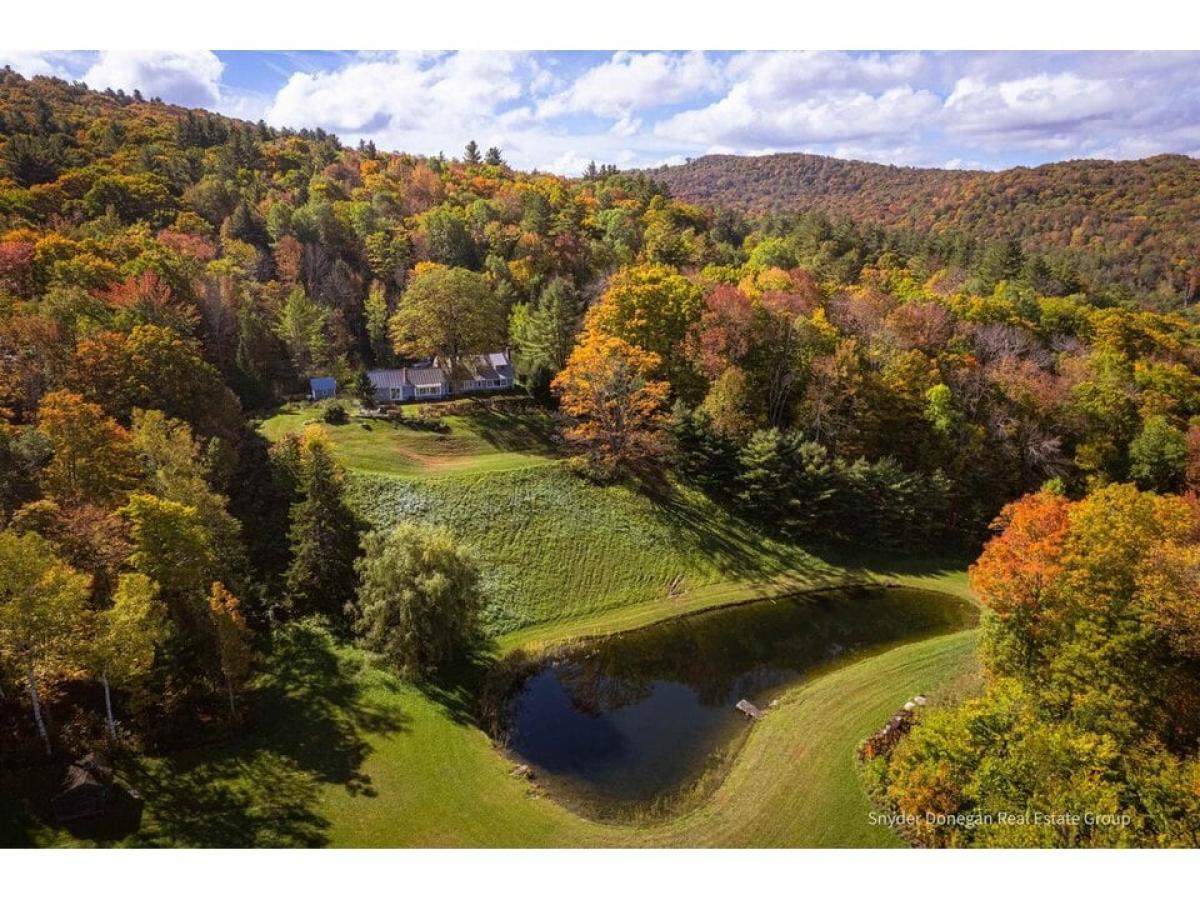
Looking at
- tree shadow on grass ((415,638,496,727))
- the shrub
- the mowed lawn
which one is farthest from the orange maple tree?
tree shadow on grass ((415,638,496,727))

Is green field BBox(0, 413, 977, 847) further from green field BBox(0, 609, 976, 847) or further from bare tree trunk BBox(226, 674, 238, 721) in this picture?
bare tree trunk BBox(226, 674, 238, 721)

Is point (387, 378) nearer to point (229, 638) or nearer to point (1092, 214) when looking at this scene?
point (229, 638)

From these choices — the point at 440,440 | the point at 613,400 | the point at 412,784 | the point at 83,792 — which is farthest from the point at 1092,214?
the point at 83,792

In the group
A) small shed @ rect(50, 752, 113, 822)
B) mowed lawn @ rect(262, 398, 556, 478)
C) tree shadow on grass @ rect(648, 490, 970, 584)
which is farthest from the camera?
mowed lawn @ rect(262, 398, 556, 478)

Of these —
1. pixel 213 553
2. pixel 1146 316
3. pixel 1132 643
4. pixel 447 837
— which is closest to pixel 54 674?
pixel 213 553

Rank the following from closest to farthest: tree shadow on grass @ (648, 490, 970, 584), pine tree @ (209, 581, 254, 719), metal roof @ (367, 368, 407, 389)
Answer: pine tree @ (209, 581, 254, 719)
tree shadow on grass @ (648, 490, 970, 584)
metal roof @ (367, 368, 407, 389)

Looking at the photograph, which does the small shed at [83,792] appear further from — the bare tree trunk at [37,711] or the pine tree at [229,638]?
the pine tree at [229,638]

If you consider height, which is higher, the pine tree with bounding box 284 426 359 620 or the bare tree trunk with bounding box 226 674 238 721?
the pine tree with bounding box 284 426 359 620
